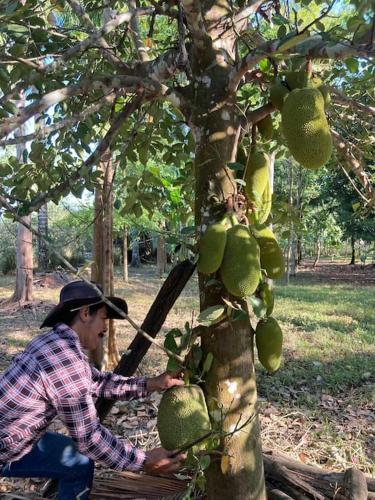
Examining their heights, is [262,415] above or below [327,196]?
below

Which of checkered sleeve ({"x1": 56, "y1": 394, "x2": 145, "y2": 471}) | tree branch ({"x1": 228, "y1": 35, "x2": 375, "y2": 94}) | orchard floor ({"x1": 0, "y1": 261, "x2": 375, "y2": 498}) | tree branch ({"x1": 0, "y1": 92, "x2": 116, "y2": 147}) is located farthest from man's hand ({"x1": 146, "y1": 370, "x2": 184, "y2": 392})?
orchard floor ({"x1": 0, "y1": 261, "x2": 375, "y2": 498})

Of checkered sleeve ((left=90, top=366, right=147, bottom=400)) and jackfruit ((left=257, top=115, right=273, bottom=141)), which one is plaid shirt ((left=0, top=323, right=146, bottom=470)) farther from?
jackfruit ((left=257, top=115, right=273, bottom=141))

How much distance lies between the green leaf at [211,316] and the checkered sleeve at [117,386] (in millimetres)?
673

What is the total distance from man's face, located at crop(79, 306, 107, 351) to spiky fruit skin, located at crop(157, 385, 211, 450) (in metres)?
0.54

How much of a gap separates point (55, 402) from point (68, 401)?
0.17 feet

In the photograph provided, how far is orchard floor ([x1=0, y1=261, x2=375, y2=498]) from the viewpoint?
282 centimetres

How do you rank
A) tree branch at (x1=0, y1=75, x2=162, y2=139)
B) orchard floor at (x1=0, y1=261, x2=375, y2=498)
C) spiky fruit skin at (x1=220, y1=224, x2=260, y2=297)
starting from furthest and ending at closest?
orchard floor at (x1=0, y1=261, x2=375, y2=498)
spiky fruit skin at (x1=220, y1=224, x2=260, y2=297)
tree branch at (x1=0, y1=75, x2=162, y2=139)

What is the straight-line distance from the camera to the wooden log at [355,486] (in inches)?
69.9

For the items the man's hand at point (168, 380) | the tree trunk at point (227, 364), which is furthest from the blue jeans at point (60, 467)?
the tree trunk at point (227, 364)

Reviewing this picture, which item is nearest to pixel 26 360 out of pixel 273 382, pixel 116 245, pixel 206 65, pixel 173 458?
pixel 173 458

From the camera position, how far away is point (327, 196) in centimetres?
1388

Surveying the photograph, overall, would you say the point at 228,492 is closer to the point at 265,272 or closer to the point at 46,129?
the point at 265,272

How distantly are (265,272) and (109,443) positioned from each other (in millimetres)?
809

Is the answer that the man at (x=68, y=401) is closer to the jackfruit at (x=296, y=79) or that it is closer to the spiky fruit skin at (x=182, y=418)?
the spiky fruit skin at (x=182, y=418)
